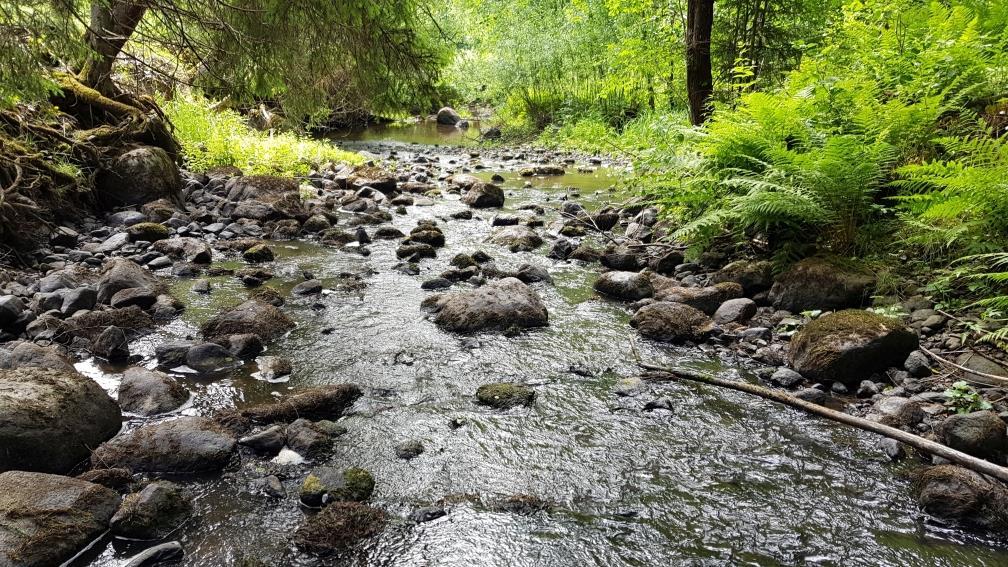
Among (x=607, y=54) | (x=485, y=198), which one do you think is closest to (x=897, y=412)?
(x=485, y=198)

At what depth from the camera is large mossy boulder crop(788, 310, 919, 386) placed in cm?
484

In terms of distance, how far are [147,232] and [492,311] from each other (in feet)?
18.8

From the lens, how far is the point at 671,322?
5965 mm

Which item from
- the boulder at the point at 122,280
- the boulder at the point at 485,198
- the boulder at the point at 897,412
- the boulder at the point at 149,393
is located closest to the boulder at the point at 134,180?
the boulder at the point at 122,280

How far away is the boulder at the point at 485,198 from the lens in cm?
1223

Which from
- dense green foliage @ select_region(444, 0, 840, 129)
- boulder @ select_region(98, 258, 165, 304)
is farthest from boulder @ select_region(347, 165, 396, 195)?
boulder @ select_region(98, 258, 165, 304)

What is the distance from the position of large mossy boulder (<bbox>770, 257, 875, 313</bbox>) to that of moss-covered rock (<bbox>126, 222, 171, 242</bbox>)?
8270 millimetres

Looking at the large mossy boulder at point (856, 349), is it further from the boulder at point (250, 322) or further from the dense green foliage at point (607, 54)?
the dense green foliage at point (607, 54)

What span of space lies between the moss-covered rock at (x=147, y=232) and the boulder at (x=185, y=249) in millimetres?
368

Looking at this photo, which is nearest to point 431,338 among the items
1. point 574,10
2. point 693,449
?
point 693,449

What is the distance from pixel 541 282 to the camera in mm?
7617

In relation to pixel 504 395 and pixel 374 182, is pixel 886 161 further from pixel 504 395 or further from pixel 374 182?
pixel 374 182

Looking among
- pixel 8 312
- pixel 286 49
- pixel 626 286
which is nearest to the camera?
pixel 8 312

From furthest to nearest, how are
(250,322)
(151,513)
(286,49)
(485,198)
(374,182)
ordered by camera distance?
(374,182) < (485,198) < (250,322) < (286,49) < (151,513)
